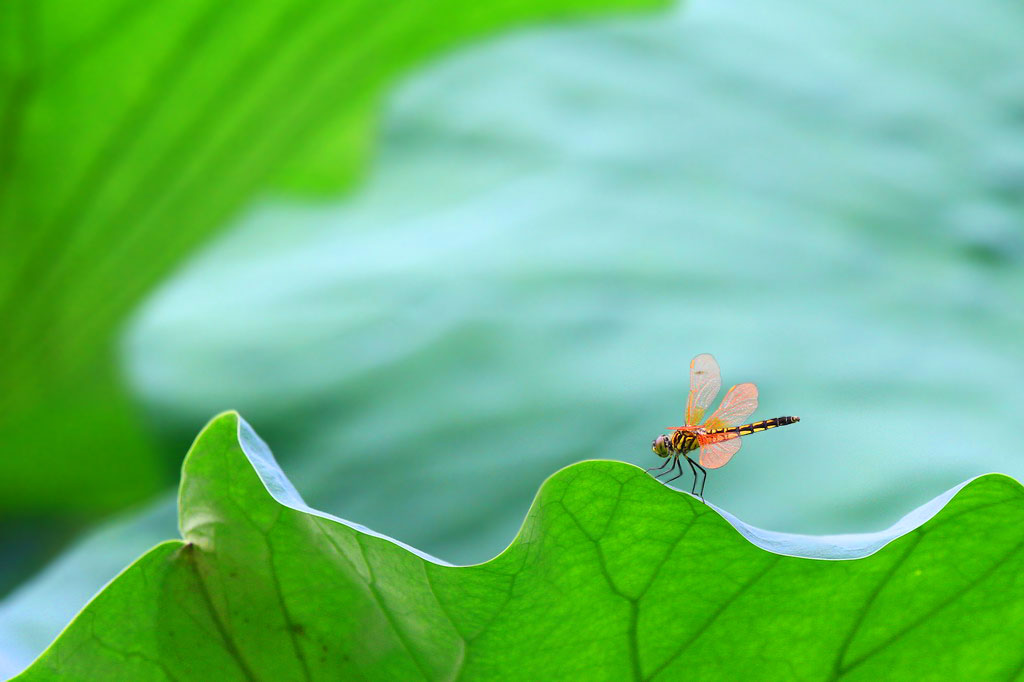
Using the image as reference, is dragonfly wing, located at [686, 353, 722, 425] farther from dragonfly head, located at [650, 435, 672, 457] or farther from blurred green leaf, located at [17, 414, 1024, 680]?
blurred green leaf, located at [17, 414, 1024, 680]

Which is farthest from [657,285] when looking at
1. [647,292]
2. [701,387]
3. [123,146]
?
[123,146]

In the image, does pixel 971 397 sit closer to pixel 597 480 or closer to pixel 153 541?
pixel 597 480

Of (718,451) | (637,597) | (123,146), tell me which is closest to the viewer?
(637,597)

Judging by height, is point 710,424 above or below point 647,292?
below

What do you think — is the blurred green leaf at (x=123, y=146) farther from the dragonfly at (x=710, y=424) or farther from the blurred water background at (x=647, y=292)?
→ the dragonfly at (x=710, y=424)

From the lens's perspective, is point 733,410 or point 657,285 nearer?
point 733,410

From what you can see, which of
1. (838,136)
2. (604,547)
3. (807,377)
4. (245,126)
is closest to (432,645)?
(604,547)

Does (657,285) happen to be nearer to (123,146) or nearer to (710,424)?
(710,424)

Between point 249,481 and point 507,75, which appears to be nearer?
point 249,481
